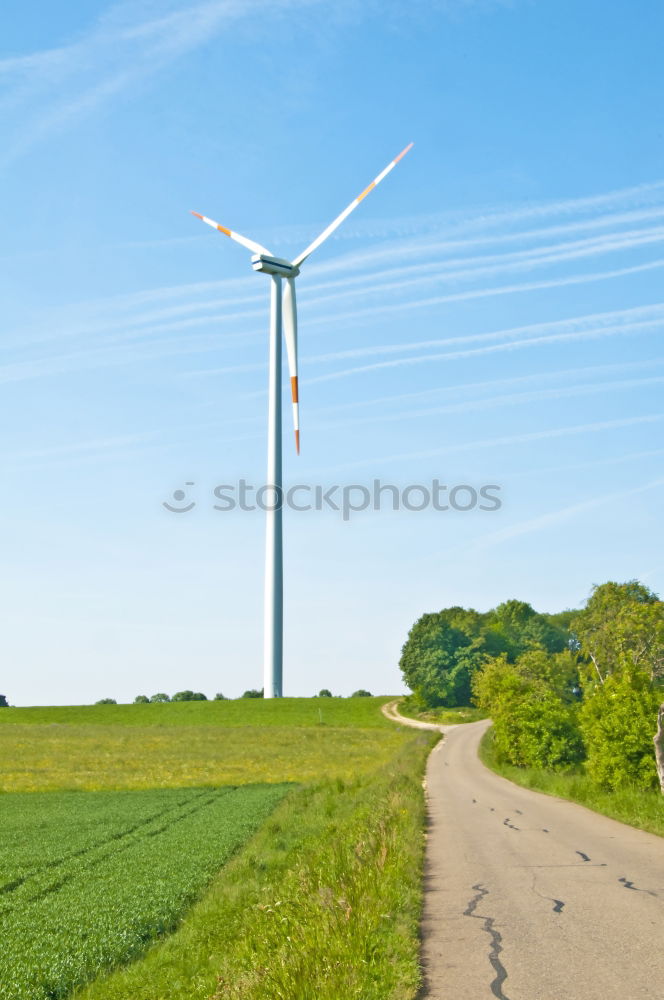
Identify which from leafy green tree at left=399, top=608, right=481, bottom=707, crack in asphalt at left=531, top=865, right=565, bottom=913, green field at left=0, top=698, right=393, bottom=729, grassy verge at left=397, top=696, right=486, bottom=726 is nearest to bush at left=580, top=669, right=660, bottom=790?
crack in asphalt at left=531, top=865, right=565, bottom=913

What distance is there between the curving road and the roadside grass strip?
5.34 meters

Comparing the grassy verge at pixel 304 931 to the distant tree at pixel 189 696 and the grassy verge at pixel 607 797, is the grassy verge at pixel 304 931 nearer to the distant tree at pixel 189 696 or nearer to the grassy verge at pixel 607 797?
the grassy verge at pixel 607 797

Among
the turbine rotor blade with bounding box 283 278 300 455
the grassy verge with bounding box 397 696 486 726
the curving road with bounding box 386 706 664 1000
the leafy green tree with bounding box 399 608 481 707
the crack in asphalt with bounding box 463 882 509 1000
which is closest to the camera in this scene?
the crack in asphalt with bounding box 463 882 509 1000

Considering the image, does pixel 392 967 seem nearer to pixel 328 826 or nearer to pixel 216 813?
pixel 328 826

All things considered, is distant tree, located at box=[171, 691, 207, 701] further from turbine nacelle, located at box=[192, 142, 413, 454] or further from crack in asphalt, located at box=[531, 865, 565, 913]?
crack in asphalt, located at box=[531, 865, 565, 913]

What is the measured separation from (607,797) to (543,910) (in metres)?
18.5

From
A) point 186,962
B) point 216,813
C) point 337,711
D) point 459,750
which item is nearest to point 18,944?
point 186,962

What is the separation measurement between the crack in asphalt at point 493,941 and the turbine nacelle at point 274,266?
241 feet

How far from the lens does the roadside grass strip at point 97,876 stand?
14422mm

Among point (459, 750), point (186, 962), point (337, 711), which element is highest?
point (337, 711)

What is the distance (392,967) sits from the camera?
10586 mm

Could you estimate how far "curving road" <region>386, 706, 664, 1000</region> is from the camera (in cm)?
1033

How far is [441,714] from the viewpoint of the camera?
129000 millimetres

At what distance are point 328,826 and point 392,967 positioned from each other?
54.0 feet
